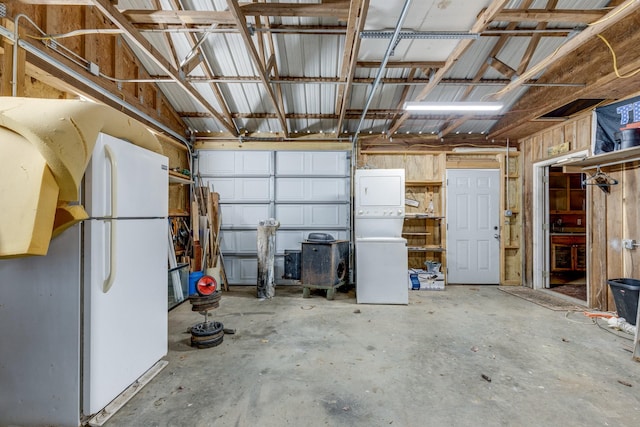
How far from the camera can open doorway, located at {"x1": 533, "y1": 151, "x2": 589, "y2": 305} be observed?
5.36 m

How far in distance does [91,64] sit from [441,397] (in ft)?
15.4

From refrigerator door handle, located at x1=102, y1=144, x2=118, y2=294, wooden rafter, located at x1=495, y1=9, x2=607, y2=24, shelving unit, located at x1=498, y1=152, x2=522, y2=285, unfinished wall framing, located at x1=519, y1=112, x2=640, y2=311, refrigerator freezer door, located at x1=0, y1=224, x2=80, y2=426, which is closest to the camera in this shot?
refrigerator freezer door, located at x1=0, y1=224, x2=80, y2=426

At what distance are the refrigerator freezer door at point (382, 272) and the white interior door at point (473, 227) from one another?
6.11ft

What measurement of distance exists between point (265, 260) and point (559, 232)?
619cm

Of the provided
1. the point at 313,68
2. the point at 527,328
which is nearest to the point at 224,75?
the point at 313,68

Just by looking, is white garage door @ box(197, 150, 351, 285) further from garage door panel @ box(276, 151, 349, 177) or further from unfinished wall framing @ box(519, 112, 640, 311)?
unfinished wall framing @ box(519, 112, 640, 311)

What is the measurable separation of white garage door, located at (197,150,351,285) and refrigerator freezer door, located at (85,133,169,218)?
319cm

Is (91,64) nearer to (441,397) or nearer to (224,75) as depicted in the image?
(224,75)

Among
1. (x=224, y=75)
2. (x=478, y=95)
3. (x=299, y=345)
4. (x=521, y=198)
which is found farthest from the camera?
(x=521, y=198)

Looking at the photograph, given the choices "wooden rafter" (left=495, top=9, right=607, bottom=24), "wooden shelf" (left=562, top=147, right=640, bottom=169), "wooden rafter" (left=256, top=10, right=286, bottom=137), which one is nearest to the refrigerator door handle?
"wooden rafter" (left=256, top=10, right=286, bottom=137)

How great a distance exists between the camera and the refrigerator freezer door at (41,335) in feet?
5.95

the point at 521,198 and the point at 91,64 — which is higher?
the point at 91,64

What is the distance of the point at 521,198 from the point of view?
5.76 metres

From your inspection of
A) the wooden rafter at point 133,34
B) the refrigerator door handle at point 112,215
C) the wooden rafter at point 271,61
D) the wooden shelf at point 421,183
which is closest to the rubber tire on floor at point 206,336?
the refrigerator door handle at point 112,215
